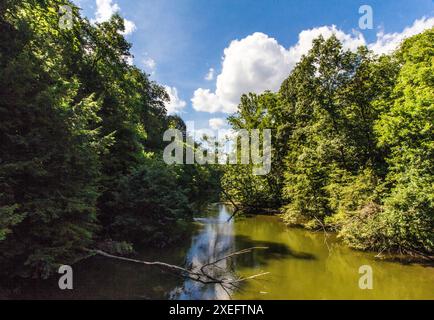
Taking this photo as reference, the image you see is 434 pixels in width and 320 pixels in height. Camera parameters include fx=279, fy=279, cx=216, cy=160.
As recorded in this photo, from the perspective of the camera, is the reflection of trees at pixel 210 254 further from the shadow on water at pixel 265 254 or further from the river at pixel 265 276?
the shadow on water at pixel 265 254

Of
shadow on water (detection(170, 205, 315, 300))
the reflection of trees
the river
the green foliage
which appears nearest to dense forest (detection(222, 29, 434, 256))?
the river

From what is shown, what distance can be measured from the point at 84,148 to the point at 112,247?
4.93 meters

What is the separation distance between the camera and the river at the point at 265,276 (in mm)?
8250

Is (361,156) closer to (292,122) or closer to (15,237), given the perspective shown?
(292,122)

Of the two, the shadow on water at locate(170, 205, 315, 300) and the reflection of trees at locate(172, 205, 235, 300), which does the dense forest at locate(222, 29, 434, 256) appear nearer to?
the shadow on water at locate(170, 205, 315, 300)

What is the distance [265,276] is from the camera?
987cm

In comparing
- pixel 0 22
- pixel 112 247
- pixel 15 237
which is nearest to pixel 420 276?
pixel 112 247

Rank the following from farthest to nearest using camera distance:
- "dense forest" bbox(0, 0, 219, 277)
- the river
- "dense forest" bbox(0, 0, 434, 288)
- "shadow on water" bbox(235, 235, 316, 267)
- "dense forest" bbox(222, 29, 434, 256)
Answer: "dense forest" bbox(222, 29, 434, 256) → "shadow on water" bbox(235, 235, 316, 267) → the river → "dense forest" bbox(0, 0, 434, 288) → "dense forest" bbox(0, 0, 219, 277)

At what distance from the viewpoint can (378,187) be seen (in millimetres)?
13836

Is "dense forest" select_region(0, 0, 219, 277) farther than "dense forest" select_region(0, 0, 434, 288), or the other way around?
"dense forest" select_region(0, 0, 434, 288)

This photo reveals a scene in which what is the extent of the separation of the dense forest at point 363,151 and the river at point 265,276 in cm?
176

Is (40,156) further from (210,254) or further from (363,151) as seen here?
(363,151)

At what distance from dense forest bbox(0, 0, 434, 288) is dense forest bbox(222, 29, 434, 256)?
0.07 metres

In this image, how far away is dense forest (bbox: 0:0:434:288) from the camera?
7.22 metres
